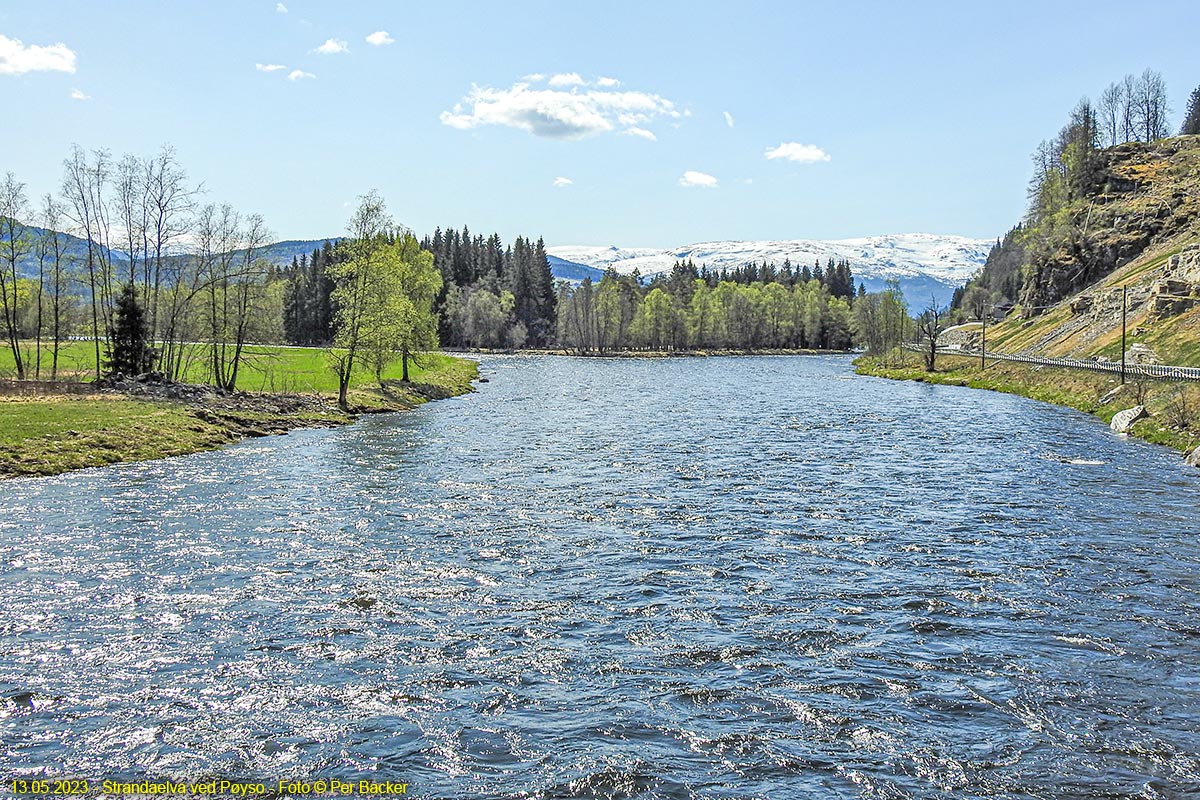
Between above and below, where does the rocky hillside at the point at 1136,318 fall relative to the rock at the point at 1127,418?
above

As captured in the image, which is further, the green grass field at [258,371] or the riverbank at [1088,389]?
the green grass field at [258,371]

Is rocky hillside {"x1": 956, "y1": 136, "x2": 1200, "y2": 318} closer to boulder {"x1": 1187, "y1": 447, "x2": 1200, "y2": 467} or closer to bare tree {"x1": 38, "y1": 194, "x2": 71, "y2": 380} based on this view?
boulder {"x1": 1187, "y1": 447, "x2": 1200, "y2": 467}

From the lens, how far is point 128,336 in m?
56.9

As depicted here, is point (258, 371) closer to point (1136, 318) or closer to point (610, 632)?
point (610, 632)

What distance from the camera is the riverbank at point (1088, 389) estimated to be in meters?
48.3

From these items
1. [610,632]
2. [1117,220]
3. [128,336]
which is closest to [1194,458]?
[610,632]

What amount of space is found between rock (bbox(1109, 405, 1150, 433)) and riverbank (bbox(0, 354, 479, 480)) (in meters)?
52.5

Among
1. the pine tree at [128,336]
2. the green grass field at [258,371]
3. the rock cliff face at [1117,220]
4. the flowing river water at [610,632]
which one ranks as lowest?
the flowing river water at [610,632]

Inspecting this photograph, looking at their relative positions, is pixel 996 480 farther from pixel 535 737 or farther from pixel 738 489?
pixel 535 737

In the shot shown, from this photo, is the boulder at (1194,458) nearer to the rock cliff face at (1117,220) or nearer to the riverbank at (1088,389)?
the riverbank at (1088,389)

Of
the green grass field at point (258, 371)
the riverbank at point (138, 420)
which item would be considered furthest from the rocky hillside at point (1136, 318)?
the green grass field at point (258, 371)

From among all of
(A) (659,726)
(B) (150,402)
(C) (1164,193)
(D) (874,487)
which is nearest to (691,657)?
(A) (659,726)

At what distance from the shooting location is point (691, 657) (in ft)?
52.2

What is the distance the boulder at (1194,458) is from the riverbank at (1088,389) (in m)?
2.55
